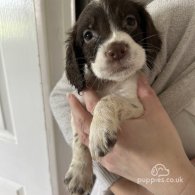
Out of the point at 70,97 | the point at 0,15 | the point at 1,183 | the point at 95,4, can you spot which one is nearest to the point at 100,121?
the point at 70,97

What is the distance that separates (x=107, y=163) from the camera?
92 centimetres

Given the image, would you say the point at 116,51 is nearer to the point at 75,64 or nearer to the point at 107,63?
the point at 107,63

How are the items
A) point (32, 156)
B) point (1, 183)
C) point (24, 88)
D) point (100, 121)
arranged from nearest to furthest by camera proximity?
point (100, 121) → point (24, 88) → point (32, 156) → point (1, 183)

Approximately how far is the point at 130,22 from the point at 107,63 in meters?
0.17

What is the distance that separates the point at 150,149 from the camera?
33.8 inches

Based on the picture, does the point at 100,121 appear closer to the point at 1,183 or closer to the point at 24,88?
the point at 24,88

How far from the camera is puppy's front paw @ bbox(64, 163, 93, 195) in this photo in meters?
0.99

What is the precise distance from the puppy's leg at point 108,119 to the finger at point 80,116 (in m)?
0.08

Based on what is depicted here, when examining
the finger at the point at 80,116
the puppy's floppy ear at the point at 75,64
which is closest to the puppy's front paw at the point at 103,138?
the finger at the point at 80,116

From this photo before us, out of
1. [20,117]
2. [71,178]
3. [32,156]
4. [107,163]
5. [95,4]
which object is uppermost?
[95,4]

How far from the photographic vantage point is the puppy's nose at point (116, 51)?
2.82ft

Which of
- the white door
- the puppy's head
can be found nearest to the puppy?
the puppy's head

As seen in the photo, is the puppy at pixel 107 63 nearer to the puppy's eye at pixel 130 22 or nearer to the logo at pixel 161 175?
the puppy's eye at pixel 130 22

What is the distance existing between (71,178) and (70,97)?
9.0 inches
